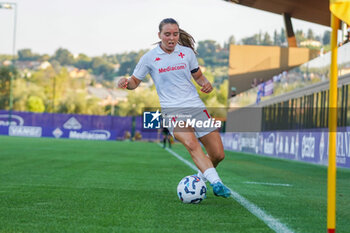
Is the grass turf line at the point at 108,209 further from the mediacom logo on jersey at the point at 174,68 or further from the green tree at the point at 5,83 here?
the green tree at the point at 5,83

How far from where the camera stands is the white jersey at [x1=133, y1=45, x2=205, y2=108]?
8.26 meters

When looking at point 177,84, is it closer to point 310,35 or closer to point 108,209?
point 108,209

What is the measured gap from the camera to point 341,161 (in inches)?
789

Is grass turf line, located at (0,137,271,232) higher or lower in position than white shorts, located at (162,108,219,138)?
lower

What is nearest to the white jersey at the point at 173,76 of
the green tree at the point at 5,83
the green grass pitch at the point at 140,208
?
the green grass pitch at the point at 140,208

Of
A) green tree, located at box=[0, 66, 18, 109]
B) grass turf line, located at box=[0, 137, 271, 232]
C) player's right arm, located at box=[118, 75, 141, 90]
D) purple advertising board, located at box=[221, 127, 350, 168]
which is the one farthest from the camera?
green tree, located at box=[0, 66, 18, 109]

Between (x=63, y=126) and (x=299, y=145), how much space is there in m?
47.4

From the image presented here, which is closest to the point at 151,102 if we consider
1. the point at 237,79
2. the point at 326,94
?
the point at 237,79

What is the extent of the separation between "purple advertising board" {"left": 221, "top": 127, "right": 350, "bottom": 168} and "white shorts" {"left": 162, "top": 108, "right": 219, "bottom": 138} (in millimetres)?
11847

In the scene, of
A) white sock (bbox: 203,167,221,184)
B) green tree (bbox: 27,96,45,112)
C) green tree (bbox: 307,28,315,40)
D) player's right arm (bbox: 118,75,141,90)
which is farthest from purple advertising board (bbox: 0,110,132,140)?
white sock (bbox: 203,167,221,184)

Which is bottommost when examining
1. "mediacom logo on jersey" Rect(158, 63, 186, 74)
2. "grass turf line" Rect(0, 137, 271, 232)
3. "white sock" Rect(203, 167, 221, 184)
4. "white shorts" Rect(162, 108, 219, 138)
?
"grass turf line" Rect(0, 137, 271, 232)

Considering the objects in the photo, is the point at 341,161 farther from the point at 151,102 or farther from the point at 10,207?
the point at 151,102

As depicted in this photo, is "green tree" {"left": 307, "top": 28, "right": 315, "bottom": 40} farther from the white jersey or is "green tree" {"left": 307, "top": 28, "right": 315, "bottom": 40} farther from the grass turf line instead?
the white jersey

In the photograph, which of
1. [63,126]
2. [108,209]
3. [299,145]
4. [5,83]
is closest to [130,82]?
[108,209]
